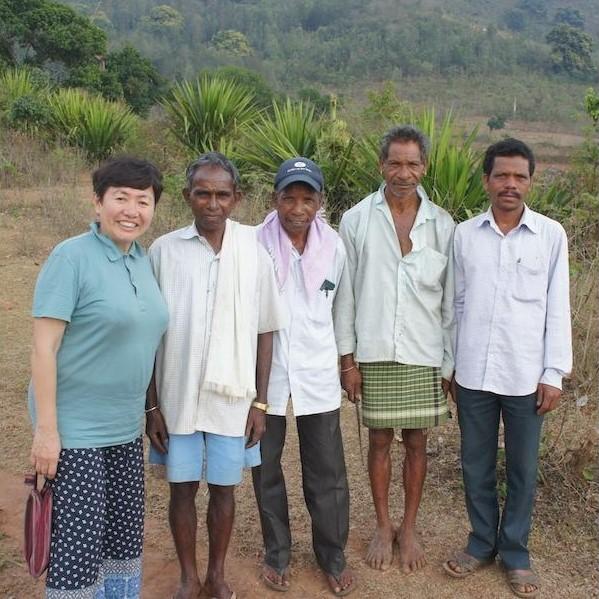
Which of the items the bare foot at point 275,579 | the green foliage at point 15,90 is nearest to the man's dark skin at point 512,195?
the bare foot at point 275,579

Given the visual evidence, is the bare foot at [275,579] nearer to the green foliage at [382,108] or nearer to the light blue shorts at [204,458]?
the light blue shorts at [204,458]

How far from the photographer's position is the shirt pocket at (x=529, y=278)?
2.58 m

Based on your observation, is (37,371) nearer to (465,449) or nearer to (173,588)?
(173,588)

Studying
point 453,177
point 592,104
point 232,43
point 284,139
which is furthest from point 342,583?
point 232,43

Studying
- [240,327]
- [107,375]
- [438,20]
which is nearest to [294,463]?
[240,327]

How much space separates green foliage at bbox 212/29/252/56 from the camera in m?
47.7

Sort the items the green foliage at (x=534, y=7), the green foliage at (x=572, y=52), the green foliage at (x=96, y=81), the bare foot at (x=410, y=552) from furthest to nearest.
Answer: the green foliage at (x=534, y=7)
the green foliage at (x=572, y=52)
the green foliage at (x=96, y=81)
the bare foot at (x=410, y=552)

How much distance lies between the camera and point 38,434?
202 centimetres

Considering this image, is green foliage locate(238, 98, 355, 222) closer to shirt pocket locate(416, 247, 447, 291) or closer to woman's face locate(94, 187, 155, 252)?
shirt pocket locate(416, 247, 447, 291)

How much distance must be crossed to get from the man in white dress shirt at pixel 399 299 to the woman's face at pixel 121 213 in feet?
2.85

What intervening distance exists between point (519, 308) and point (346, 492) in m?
0.95

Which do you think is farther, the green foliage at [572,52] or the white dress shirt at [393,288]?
the green foliage at [572,52]

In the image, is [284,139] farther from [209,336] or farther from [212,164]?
[209,336]

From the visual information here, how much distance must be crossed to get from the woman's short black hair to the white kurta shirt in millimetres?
266
